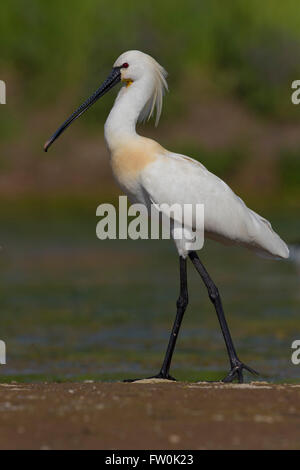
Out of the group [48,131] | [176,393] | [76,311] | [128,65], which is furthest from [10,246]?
[176,393]

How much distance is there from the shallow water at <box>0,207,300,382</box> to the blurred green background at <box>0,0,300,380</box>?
0.10ft

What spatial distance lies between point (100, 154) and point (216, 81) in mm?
5171

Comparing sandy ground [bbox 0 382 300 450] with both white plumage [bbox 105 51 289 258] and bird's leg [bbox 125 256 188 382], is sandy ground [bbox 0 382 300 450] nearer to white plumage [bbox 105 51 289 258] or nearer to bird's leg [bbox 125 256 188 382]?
bird's leg [bbox 125 256 188 382]

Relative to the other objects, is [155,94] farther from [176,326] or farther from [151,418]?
[151,418]

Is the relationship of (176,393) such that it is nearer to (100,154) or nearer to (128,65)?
(128,65)

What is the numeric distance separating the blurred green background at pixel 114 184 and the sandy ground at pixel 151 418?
3.53m

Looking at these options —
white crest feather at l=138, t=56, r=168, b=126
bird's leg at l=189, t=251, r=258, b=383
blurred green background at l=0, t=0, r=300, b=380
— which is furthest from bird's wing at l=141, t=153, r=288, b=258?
blurred green background at l=0, t=0, r=300, b=380

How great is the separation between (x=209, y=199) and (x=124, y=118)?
768 mm

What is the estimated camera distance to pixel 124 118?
8672 mm

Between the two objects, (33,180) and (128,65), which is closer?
(128,65)

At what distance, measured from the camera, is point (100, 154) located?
101 ft

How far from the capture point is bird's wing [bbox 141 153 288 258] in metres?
8.41

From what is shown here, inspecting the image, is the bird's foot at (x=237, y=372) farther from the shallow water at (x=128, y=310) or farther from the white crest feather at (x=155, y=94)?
the white crest feather at (x=155, y=94)

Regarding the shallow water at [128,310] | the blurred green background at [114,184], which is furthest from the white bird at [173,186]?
the blurred green background at [114,184]
